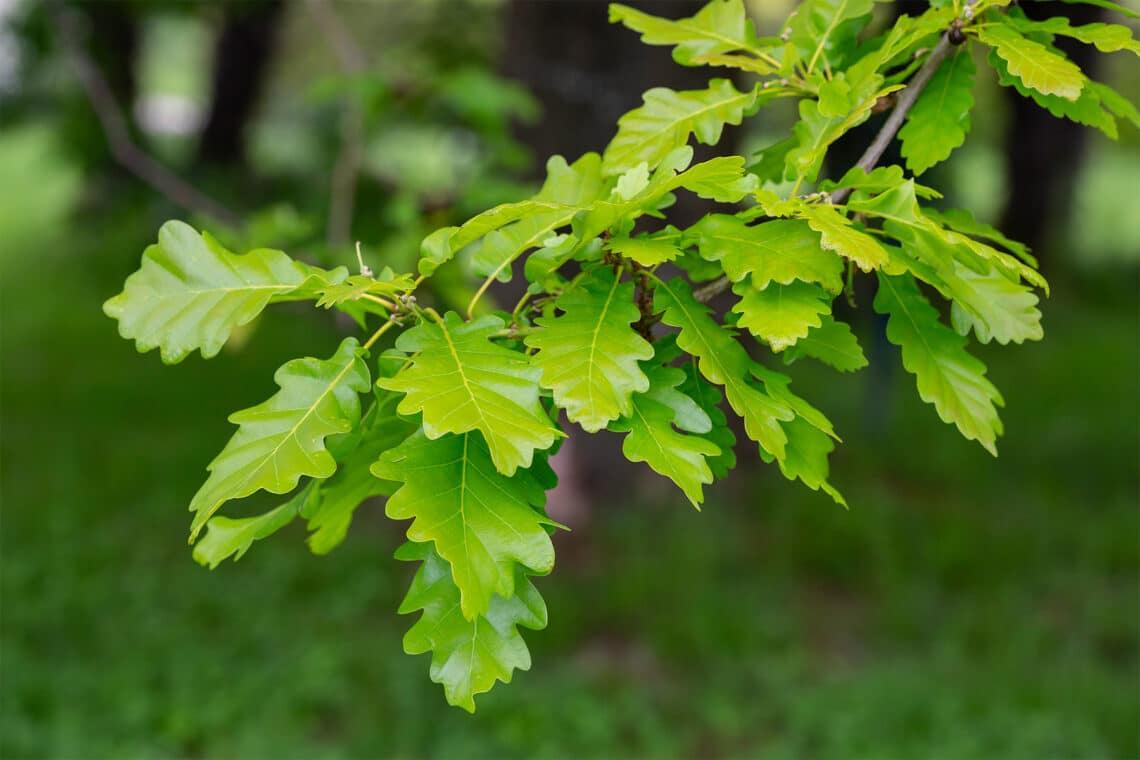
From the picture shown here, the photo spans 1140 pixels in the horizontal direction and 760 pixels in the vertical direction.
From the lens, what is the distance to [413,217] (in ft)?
10.2

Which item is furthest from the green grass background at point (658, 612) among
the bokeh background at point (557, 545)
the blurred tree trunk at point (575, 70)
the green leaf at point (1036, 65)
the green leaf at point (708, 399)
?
the green leaf at point (1036, 65)

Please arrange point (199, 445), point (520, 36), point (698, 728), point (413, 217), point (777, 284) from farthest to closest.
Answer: point (199, 445), point (520, 36), point (698, 728), point (413, 217), point (777, 284)

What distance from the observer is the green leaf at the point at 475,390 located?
3.27 feet

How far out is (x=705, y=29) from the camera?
4.95ft

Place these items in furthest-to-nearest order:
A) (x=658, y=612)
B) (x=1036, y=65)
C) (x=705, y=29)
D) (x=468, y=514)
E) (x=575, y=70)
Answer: (x=575, y=70)
(x=658, y=612)
(x=705, y=29)
(x=1036, y=65)
(x=468, y=514)

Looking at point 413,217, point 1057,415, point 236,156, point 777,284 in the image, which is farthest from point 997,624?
point 236,156

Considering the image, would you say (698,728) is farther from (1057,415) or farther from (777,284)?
(1057,415)

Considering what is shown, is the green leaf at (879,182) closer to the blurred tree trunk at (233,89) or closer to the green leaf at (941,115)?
the green leaf at (941,115)

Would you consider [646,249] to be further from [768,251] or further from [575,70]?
[575,70]

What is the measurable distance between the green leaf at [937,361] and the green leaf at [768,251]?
0.14 m

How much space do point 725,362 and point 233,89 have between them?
342 inches

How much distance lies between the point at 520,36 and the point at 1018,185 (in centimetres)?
544

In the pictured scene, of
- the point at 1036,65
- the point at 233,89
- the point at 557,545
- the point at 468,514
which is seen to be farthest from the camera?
the point at 233,89

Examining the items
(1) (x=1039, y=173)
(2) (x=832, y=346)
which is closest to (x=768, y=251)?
(2) (x=832, y=346)
